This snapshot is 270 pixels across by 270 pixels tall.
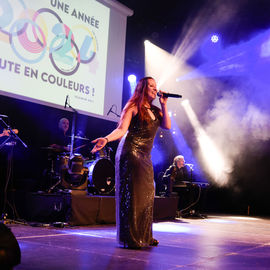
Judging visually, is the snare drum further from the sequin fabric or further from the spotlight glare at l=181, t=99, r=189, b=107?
the spotlight glare at l=181, t=99, r=189, b=107

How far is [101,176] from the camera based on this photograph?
6793 millimetres

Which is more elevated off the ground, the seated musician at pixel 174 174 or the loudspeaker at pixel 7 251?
the seated musician at pixel 174 174

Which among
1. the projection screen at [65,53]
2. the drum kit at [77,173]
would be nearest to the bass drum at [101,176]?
the drum kit at [77,173]

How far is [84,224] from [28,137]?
2.47m

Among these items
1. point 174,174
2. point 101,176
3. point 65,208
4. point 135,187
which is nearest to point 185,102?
point 174,174

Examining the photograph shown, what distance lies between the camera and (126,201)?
10.7 feet

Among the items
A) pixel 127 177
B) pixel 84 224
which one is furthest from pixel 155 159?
pixel 127 177

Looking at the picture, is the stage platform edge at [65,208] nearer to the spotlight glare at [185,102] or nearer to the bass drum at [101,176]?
the bass drum at [101,176]

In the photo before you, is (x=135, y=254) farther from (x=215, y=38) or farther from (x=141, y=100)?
(x=215, y=38)

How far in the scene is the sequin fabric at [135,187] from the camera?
323 cm

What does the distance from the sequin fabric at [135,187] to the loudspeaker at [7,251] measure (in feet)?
5.38

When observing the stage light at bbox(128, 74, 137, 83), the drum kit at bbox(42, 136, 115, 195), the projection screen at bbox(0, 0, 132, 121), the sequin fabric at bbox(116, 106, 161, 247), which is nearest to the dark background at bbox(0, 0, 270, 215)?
the stage light at bbox(128, 74, 137, 83)

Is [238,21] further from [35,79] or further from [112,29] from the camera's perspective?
[35,79]

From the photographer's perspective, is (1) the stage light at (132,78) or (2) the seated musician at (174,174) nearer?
(2) the seated musician at (174,174)
